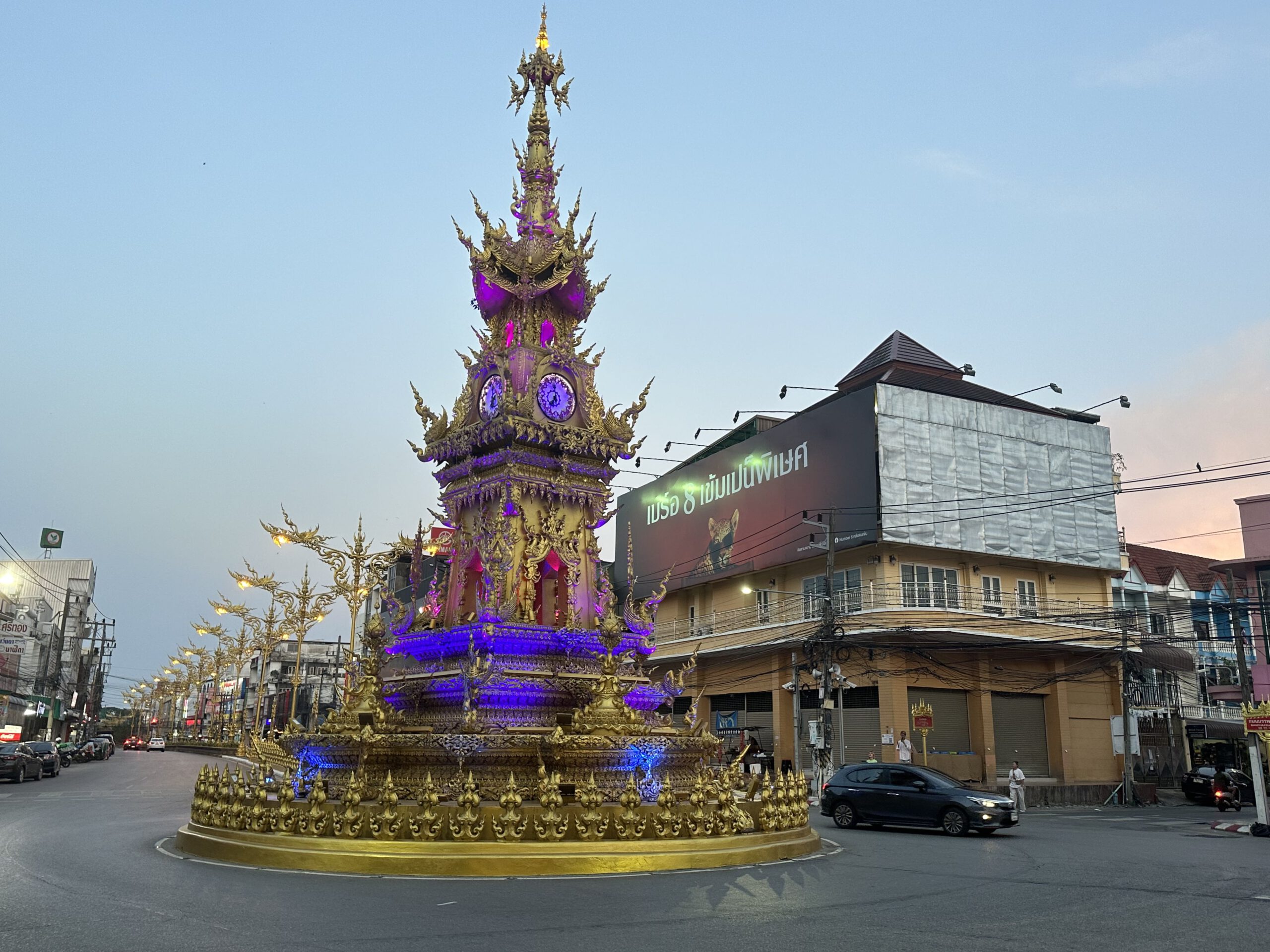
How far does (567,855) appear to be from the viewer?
426 inches

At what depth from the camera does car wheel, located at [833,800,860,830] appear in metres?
21.2

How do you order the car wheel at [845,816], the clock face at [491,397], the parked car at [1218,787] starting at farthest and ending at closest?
1. the parked car at [1218,787]
2. the car wheel at [845,816]
3. the clock face at [491,397]

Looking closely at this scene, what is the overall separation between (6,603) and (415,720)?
2380 inches

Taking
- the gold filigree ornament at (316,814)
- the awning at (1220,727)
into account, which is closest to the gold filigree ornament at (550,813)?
the gold filigree ornament at (316,814)

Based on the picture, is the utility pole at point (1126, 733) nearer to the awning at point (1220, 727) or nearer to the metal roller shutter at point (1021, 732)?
the metal roller shutter at point (1021, 732)

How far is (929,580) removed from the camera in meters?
39.2

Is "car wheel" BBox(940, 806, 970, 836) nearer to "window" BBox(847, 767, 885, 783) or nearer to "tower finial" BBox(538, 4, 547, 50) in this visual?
"window" BBox(847, 767, 885, 783)

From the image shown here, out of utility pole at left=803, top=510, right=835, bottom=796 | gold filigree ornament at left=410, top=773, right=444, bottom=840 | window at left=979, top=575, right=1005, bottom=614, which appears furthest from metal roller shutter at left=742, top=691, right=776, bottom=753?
gold filigree ornament at left=410, top=773, right=444, bottom=840

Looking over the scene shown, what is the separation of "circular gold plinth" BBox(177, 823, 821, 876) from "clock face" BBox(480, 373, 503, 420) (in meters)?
7.38

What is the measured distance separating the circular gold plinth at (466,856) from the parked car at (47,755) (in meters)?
33.2

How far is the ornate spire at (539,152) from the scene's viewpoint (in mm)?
17938

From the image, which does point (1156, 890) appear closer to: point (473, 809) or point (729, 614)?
point (473, 809)

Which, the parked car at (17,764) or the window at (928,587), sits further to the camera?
the window at (928,587)

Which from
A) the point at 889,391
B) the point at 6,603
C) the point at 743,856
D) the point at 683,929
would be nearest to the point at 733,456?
the point at 889,391
